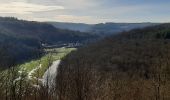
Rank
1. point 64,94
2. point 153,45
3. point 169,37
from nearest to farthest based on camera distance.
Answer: point 64,94 → point 153,45 → point 169,37

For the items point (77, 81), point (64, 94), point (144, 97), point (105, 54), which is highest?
point (77, 81)

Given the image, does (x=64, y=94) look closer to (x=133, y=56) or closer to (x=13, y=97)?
(x=13, y=97)

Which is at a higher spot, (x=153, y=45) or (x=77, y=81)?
(x=77, y=81)

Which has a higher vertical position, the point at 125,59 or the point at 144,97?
the point at 144,97

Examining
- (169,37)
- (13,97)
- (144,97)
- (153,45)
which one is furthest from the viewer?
(169,37)

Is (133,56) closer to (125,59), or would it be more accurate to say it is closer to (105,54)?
(125,59)

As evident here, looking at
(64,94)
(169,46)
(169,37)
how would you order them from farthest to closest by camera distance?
1. (169,37)
2. (169,46)
3. (64,94)

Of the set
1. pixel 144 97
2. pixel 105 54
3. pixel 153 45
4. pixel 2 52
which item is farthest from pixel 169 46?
pixel 2 52

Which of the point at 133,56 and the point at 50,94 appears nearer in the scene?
the point at 50,94

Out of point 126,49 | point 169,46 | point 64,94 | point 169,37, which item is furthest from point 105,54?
point 64,94
